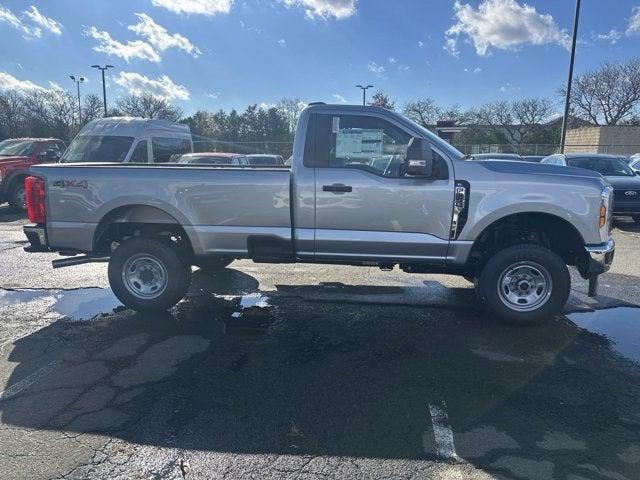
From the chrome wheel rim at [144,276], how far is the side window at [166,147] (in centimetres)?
821

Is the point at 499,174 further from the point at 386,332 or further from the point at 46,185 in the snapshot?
the point at 46,185

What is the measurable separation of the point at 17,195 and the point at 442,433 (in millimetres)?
14680

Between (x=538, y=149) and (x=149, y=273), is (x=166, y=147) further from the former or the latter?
(x=538, y=149)

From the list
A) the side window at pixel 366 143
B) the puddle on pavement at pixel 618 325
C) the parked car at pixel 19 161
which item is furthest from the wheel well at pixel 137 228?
the parked car at pixel 19 161

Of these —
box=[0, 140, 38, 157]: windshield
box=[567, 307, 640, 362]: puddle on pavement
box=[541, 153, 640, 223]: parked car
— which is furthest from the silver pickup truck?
box=[0, 140, 38, 157]: windshield

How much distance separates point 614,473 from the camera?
2703mm

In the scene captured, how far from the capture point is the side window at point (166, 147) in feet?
42.8

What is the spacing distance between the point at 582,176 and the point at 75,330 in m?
5.51

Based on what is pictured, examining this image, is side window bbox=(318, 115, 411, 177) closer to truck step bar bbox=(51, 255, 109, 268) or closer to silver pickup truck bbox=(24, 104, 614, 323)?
silver pickup truck bbox=(24, 104, 614, 323)

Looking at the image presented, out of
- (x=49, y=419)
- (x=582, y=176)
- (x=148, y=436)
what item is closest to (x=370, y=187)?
(x=582, y=176)

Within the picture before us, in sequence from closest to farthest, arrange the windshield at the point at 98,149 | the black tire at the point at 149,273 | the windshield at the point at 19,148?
1. the black tire at the point at 149,273
2. the windshield at the point at 98,149
3. the windshield at the point at 19,148

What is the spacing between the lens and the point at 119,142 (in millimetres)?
12055

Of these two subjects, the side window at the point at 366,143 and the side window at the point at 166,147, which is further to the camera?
the side window at the point at 166,147

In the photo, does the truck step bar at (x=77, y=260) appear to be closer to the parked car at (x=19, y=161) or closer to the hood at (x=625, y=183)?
the parked car at (x=19, y=161)
